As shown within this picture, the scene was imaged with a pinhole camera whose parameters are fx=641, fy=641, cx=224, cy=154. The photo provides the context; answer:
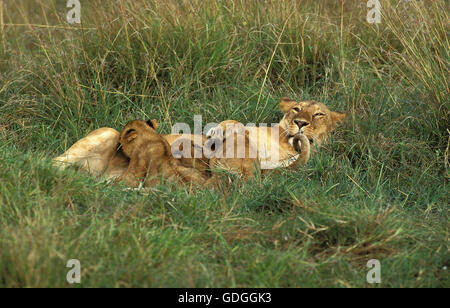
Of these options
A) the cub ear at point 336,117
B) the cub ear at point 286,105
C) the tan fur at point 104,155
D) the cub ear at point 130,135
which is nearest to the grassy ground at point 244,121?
the cub ear at point 336,117

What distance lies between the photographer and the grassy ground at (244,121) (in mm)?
3408

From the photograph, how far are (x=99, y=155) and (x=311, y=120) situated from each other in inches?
66.2

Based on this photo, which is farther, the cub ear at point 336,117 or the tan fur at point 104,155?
the cub ear at point 336,117

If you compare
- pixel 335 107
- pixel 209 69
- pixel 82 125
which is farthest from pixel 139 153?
pixel 335 107

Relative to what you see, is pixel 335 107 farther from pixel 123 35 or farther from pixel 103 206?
pixel 103 206

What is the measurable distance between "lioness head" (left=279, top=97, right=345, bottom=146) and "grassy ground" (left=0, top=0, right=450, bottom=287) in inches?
4.3

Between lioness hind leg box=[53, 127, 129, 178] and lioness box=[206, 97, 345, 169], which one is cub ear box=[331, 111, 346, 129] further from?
lioness hind leg box=[53, 127, 129, 178]

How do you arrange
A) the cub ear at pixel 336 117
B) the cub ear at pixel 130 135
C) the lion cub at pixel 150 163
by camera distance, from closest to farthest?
the lion cub at pixel 150 163
the cub ear at pixel 130 135
the cub ear at pixel 336 117

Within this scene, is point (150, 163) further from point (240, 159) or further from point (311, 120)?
point (311, 120)

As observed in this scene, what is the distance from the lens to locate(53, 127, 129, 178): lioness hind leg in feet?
15.7

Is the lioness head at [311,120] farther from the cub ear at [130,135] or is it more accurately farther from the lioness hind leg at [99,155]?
the lioness hind leg at [99,155]

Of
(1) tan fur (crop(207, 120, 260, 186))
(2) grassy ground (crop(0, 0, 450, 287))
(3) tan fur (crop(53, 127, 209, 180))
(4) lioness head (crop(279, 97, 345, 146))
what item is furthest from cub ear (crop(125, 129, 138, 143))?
(4) lioness head (crop(279, 97, 345, 146))

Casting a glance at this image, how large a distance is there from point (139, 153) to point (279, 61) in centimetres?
203

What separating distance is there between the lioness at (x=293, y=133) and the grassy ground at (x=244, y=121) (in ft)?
0.41
